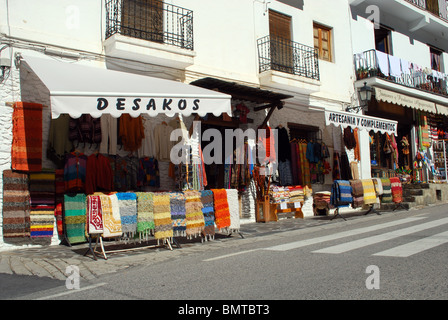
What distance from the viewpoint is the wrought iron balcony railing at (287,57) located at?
509 inches

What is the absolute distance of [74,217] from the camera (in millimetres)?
8164

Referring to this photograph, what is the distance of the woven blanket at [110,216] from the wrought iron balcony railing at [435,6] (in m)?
16.6

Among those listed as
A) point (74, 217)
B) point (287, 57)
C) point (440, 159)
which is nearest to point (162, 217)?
point (74, 217)

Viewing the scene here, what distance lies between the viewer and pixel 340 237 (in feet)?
25.0

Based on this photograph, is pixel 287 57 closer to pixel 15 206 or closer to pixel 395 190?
pixel 395 190

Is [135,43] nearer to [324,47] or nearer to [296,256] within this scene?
[296,256]

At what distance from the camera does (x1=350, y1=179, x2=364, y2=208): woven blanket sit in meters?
11.6

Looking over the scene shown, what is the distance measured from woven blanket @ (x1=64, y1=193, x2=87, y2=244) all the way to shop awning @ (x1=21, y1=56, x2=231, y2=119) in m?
2.13

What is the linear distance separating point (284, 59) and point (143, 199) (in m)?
8.27

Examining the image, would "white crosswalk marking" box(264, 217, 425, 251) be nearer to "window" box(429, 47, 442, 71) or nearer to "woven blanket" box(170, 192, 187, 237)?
"woven blanket" box(170, 192, 187, 237)

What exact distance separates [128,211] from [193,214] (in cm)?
130

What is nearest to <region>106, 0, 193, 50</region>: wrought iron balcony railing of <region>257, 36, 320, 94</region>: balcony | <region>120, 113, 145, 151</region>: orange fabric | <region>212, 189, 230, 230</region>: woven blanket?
<region>120, 113, 145, 151</region>: orange fabric

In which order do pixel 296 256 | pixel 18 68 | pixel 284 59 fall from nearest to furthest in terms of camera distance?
1. pixel 296 256
2. pixel 18 68
3. pixel 284 59
